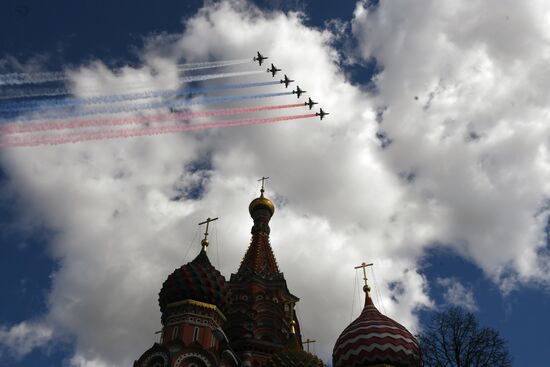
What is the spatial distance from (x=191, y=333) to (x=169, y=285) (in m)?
2.97

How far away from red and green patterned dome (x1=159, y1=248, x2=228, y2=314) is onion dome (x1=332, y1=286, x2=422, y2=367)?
634 centimetres

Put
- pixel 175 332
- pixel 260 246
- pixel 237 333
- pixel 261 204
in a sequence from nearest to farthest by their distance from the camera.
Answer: pixel 175 332
pixel 237 333
pixel 260 246
pixel 261 204

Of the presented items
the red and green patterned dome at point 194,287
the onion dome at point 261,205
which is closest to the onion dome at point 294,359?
the red and green patterned dome at point 194,287

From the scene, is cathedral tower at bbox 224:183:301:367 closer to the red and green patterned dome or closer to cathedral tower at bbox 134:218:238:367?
the red and green patterned dome

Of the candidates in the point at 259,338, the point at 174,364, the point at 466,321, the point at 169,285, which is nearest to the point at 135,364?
the point at 174,364

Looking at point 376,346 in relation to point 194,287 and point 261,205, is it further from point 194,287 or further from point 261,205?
point 261,205

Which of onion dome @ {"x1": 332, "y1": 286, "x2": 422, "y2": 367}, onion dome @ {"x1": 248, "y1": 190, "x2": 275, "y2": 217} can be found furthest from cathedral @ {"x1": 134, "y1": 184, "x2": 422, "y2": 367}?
onion dome @ {"x1": 248, "y1": 190, "x2": 275, "y2": 217}

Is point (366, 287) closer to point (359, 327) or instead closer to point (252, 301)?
point (359, 327)

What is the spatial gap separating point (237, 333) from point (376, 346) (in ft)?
31.3

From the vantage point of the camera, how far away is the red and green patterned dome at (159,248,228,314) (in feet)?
82.8

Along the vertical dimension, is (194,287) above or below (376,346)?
above

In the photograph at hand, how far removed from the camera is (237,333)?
2989cm

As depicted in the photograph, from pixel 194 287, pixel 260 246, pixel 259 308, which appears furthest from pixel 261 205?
pixel 194 287

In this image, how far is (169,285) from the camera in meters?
25.8
